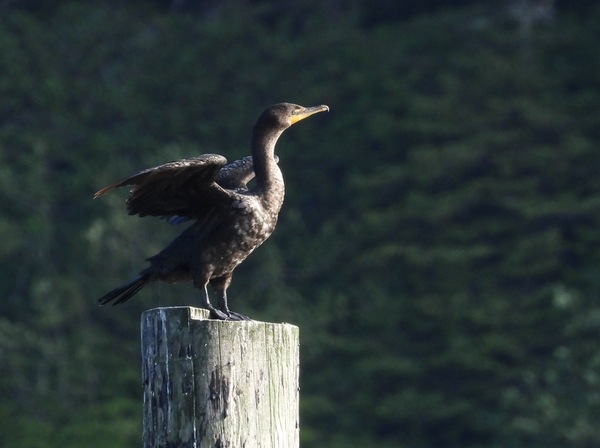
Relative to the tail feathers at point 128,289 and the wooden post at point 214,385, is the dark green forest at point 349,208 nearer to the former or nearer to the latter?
the tail feathers at point 128,289

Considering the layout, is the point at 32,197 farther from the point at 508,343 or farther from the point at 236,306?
the point at 508,343

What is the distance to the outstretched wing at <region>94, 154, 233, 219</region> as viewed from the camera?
582cm

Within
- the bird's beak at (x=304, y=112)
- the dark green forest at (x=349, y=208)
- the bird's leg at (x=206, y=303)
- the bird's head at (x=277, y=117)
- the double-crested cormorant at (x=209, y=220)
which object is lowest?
the bird's leg at (x=206, y=303)

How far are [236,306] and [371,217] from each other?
279 cm

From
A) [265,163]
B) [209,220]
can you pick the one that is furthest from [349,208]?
[209,220]

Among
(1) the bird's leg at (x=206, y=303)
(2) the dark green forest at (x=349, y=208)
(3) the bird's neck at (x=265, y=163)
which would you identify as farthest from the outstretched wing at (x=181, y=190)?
(2) the dark green forest at (x=349, y=208)

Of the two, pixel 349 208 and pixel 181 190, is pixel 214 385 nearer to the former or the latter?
pixel 181 190

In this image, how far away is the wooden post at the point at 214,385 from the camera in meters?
4.34

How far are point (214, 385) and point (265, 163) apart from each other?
7.30 feet

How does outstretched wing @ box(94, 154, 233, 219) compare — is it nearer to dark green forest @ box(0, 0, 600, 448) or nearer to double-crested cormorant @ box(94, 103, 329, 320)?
double-crested cormorant @ box(94, 103, 329, 320)

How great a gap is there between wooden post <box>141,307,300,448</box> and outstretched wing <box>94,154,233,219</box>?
1.26 m

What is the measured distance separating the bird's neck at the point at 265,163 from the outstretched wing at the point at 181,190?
21cm

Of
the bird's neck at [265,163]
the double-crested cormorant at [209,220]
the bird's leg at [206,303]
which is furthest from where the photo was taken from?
the bird's neck at [265,163]

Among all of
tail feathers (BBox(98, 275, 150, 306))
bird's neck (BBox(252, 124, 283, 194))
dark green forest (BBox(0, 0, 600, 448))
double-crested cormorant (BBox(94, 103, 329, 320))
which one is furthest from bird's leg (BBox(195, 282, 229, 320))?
dark green forest (BBox(0, 0, 600, 448))
